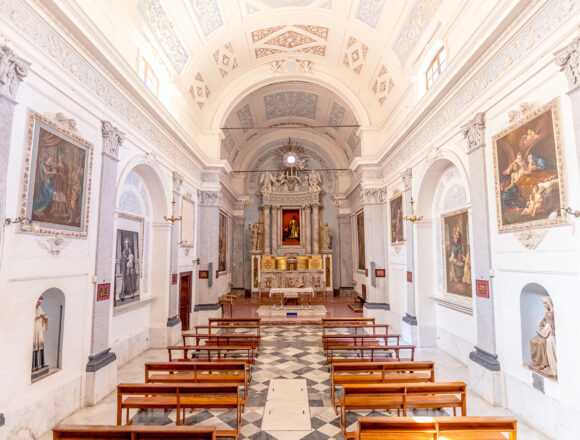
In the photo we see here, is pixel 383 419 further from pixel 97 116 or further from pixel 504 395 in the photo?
pixel 97 116

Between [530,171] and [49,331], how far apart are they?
25.2ft

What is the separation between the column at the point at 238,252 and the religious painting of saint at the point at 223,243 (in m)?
2.59

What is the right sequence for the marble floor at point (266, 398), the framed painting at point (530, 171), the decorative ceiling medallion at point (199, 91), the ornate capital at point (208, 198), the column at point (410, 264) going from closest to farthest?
the framed painting at point (530, 171) < the marble floor at point (266, 398) < the column at point (410, 264) < the decorative ceiling medallion at point (199, 91) < the ornate capital at point (208, 198)

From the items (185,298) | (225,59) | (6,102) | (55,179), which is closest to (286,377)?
(55,179)

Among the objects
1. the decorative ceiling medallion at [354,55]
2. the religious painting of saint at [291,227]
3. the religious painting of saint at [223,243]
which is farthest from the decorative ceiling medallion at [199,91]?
the religious painting of saint at [291,227]

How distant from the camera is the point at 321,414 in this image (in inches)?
204

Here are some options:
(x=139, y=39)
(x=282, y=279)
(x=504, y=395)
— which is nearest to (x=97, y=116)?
(x=139, y=39)

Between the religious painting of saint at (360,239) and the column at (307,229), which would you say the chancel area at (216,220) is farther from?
the column at (307,229)

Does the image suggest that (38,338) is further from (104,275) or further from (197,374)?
(197,374)

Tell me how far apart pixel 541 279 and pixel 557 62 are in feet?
9.52

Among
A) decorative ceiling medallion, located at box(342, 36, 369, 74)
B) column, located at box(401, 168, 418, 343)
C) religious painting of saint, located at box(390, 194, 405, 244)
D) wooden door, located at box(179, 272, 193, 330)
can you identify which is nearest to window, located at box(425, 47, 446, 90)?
column, located at box(401, 168, 418, 343)

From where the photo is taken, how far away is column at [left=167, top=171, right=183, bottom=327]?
9.83 m

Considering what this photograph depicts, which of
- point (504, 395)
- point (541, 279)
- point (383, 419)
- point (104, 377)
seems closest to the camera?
point (383, 419)

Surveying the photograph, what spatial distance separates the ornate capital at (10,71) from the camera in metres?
4.13
